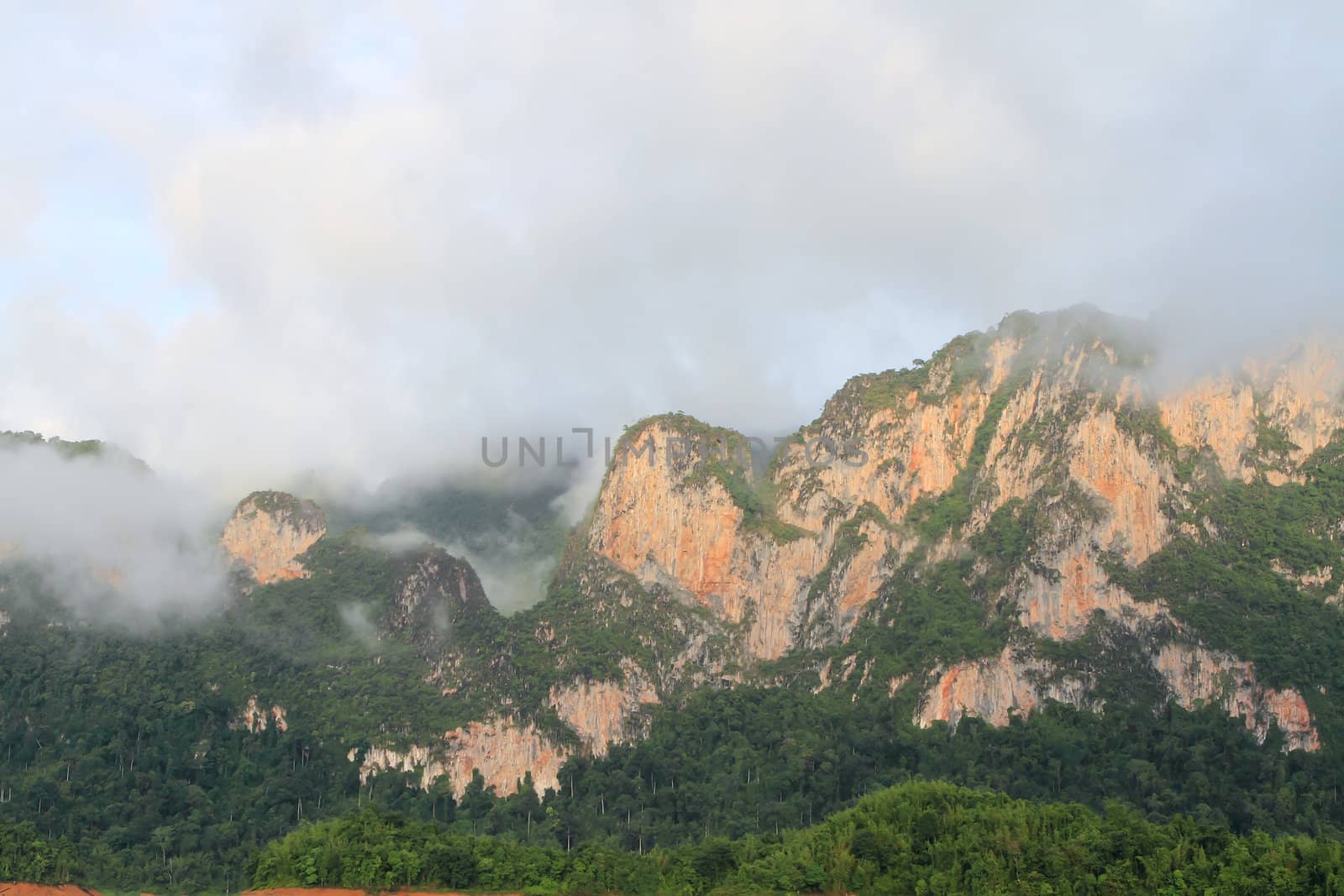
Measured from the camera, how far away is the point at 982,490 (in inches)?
3563

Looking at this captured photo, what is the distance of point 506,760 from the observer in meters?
82.9

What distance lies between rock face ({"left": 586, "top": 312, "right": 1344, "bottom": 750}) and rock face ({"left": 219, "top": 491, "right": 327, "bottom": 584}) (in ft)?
69.3

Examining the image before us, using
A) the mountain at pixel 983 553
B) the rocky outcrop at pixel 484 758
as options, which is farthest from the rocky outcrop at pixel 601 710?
the rocky outcrop at pixel 484 758

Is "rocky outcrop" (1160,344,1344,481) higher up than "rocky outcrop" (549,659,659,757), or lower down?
higher up

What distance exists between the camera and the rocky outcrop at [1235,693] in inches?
2884

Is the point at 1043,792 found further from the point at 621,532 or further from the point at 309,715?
the point at 309,715

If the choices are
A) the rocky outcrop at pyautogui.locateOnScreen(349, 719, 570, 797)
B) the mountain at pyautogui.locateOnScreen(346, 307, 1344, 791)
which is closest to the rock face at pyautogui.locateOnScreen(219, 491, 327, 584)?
the mountain at pyautogui.locateOnScreen(346, 307, 1344, 791)

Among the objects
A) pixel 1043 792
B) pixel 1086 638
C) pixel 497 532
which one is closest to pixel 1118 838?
pixel 1043 792

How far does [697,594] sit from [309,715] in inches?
1055

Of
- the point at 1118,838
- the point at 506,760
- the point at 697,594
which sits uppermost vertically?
the point at 697,594

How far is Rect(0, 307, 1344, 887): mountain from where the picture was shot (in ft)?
245

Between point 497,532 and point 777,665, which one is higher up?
point 497,532

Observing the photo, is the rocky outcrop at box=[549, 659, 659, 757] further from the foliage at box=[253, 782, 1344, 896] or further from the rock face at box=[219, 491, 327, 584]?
the foliage at box=[253, 782, 1344, 896]

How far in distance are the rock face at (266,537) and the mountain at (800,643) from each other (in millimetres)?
217
